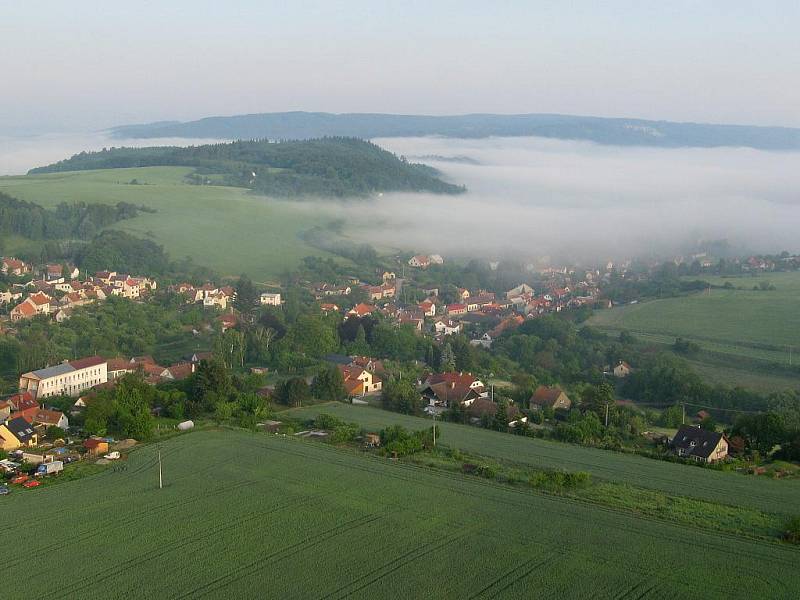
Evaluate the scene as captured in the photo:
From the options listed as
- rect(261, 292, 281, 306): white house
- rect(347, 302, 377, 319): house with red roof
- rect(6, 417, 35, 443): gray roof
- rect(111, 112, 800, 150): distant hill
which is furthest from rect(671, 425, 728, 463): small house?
rect(111, 112, 800, 150): distant hill

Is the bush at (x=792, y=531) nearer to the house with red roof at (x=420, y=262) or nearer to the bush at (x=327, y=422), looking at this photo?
the bush at (x=327, y=422)

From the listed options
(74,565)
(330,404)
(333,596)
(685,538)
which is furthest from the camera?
(330,404)

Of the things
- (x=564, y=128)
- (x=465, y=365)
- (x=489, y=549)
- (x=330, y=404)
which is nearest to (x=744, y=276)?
(x=465, y=365)

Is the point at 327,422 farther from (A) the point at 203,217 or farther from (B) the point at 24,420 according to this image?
(A) the point at 203,217

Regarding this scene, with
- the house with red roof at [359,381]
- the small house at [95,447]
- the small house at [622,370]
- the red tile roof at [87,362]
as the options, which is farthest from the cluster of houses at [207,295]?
the small house at [95,447]

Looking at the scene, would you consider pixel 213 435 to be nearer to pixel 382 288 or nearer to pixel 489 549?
pixel 489 549

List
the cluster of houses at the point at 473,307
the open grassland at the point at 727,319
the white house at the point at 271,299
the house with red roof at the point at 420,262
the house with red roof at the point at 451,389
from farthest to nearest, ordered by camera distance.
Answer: the house with red roof at the point at 420,262
the white house at the point at 271,299
the cluster of houses at the point at 473,307
the open grassland at the point at 727,319
the house with red roof at the point at 451,389
